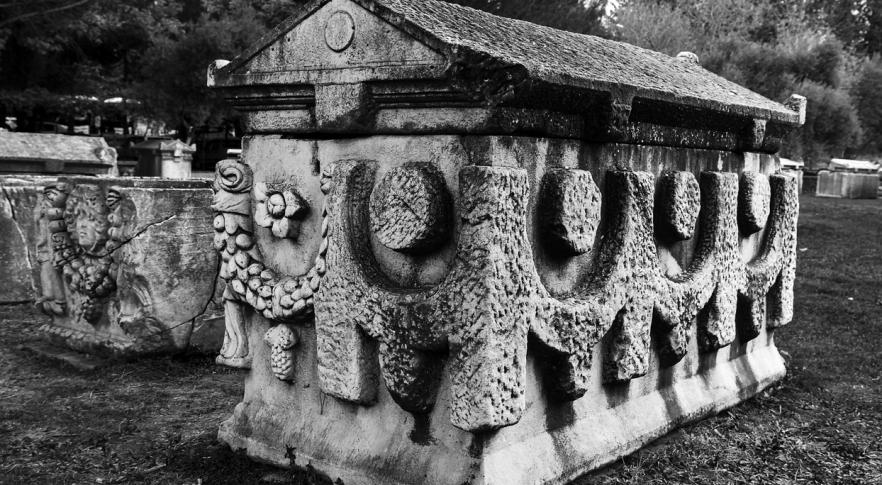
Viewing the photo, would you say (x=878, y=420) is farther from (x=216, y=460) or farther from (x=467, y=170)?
(x=216, y=460)

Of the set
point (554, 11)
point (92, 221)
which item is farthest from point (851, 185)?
point (92, 221)

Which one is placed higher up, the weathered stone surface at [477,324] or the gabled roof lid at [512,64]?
the gabled roof lid at [512,64]

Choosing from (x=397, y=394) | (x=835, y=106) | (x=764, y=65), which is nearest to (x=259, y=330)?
(x=397, y=394)

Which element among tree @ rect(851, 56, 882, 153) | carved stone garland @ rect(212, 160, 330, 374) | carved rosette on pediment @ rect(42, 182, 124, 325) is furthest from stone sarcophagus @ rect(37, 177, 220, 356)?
tree @ rect(851, 56, 882, 153)

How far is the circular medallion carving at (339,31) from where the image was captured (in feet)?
10.5

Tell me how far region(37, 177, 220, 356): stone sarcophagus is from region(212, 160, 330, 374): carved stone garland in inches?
62.6

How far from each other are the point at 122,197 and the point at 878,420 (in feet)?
13.9

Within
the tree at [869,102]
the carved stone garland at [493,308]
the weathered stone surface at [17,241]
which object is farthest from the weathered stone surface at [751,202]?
the tree at [869,102]

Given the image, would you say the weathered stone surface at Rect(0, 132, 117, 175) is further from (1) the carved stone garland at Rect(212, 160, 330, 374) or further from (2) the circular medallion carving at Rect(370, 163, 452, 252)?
(2) the circular medallion carving at Rect(370, 163, 452, 252)

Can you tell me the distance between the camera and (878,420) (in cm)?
431

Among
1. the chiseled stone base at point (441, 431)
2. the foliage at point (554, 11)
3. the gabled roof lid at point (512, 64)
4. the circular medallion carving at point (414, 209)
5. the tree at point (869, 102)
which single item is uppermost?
the foliage at point (554, 11)

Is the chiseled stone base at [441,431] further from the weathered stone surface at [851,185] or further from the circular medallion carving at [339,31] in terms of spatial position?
the weathered stone surface at [851,185]

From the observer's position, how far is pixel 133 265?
508cm

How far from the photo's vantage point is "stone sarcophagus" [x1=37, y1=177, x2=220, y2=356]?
511cm
